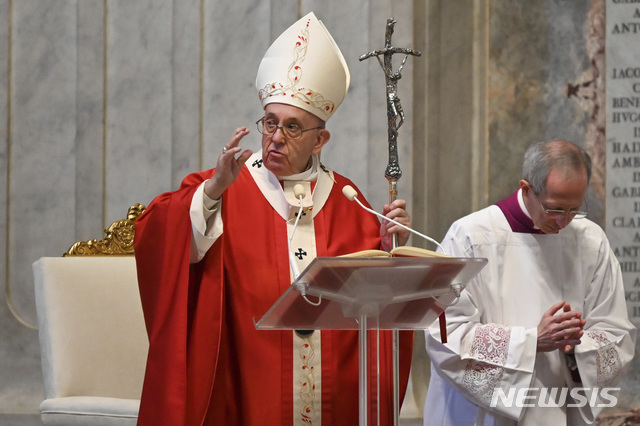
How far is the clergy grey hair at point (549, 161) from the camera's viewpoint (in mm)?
4059

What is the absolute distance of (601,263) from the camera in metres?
4.30

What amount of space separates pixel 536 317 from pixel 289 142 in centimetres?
126

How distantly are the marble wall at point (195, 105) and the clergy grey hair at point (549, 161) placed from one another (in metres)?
1.53

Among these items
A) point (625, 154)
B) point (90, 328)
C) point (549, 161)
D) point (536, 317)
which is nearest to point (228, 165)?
point (549, 161)

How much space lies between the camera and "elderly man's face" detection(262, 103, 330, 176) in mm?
3783

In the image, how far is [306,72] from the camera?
4.00 m

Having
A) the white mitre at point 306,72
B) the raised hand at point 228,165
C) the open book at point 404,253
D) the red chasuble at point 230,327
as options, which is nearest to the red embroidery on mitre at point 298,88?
the white mitre at point 306,72

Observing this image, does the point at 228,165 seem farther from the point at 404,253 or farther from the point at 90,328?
the point at 90,328

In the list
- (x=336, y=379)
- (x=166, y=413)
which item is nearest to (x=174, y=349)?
(x=166, y=413)

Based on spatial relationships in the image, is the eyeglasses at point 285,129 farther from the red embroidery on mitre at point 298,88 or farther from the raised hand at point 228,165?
the raised hand at point 228,165

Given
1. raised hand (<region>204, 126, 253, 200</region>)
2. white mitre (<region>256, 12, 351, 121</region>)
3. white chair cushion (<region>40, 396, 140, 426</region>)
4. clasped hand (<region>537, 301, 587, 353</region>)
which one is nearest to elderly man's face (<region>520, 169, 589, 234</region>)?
clasped hand (<region>537, 301, 587, 353</region>)

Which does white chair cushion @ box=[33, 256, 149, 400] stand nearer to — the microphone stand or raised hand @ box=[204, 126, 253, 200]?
raised hand @ box=[204, 126, 253, 200]

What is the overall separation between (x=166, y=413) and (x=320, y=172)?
1.13 m

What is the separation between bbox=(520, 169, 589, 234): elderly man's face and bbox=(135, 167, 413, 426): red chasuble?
70cm
